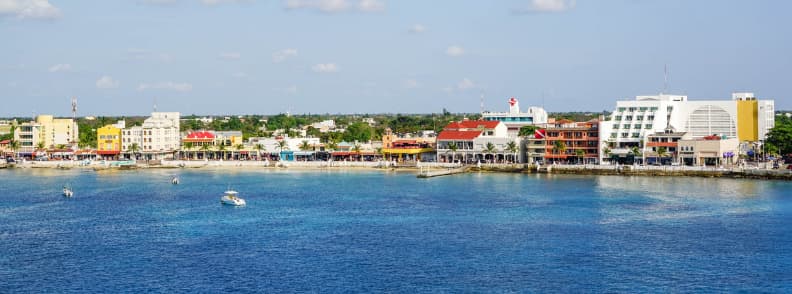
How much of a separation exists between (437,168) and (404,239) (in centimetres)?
3996

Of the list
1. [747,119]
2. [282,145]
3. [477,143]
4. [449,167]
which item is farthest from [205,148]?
[747,119]

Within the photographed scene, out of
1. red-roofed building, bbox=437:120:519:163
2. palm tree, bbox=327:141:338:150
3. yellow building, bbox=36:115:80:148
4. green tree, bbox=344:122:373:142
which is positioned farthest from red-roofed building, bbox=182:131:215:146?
red-roofed building, bbox=437:120:519:163

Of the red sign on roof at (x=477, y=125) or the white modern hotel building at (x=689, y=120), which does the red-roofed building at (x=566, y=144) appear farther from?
the red sign on roof at (x=477, y=125)

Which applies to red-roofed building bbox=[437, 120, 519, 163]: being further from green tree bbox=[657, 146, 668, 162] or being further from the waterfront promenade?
green tree bbox=[657, 146, 668, 162]

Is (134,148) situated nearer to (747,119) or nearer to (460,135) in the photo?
(460,135)

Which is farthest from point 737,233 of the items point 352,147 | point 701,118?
point 352,147

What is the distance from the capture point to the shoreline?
6512cm

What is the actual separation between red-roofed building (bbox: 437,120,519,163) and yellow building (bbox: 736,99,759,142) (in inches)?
722

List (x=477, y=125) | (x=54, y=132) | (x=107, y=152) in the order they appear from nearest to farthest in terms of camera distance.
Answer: (x=477, y=125) < (x=107, y=152) < (x=54, y=132)

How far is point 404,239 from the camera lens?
3728 cm

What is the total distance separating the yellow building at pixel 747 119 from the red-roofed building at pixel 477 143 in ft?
60.2

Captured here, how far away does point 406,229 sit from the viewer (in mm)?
39938

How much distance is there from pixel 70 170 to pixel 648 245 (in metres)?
60.5

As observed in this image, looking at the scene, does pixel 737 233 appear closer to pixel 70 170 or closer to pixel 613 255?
pixel 613 255
